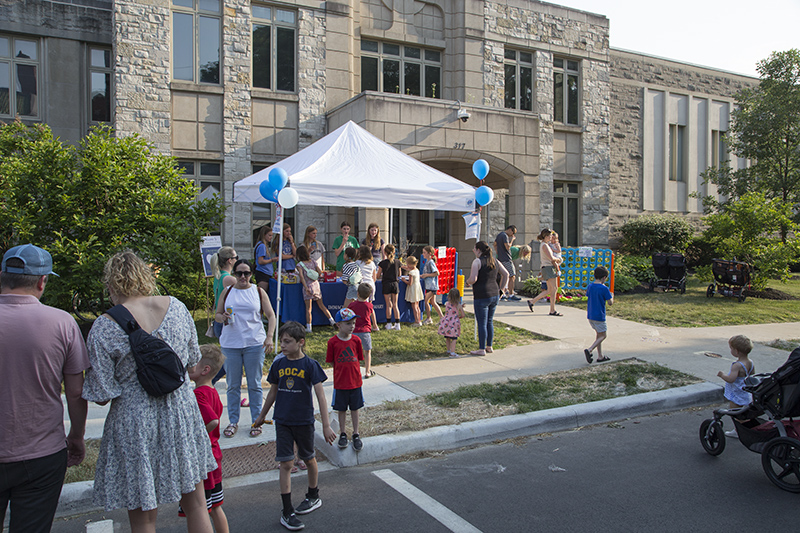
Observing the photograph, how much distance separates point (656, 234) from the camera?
19984 millimetres

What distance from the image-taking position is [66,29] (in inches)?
616

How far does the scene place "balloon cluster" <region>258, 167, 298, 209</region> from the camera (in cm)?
857

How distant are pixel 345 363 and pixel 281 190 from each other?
4.40 m

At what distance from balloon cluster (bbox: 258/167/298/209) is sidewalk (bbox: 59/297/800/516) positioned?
261cm

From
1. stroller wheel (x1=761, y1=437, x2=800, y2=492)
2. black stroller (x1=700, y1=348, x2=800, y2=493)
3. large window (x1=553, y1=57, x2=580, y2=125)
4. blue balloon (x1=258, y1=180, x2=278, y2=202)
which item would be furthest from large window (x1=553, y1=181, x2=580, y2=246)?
stroller wheel (x1=761, y1=437, x2=800, y2=492)

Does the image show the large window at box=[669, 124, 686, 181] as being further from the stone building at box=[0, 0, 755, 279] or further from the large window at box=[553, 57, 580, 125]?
the large window at box=[553, 57, 580, 125]

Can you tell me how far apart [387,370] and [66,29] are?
14251 millimetres

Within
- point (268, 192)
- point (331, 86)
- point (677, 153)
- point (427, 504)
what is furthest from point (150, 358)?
point (677, 153)

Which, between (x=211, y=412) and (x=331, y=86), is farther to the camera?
(x=331, y=86)

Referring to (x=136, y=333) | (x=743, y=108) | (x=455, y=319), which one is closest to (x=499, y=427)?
(x=455, y=319)

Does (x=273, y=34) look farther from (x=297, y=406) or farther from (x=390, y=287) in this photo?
(x=297, y=406)

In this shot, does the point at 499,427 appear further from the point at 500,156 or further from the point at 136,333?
the point at 500,156

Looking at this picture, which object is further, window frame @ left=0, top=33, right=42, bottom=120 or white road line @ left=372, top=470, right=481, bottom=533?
window frame @ left=0, top=33, right=42, bottom=120

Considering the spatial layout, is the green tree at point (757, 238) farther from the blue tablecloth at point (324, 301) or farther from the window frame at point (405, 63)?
the blue tablecloth at point (324, 301)
